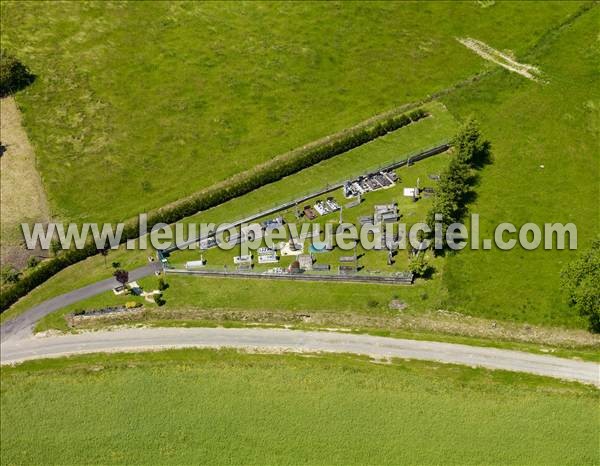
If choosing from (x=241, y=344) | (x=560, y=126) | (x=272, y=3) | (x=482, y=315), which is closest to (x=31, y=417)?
(x=241, y=344)

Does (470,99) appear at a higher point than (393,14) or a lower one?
lower

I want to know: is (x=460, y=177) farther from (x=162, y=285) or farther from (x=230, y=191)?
(x=162, y=285)

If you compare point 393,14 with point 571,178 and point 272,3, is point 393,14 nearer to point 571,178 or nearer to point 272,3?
point 272,3

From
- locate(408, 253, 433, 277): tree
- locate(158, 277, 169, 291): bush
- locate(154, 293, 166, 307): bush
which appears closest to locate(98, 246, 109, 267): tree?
locate(158, 277, 169, 291): bush

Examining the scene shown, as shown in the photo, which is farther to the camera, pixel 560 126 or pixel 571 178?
pixel 560 126

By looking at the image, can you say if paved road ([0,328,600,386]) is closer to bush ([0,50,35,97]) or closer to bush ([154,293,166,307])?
bush ([154,293,166,307])

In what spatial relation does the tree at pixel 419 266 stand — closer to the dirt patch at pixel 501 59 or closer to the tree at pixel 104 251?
the tree at pixel 104 251

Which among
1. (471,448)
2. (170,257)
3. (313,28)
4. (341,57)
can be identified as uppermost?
(313,28)
